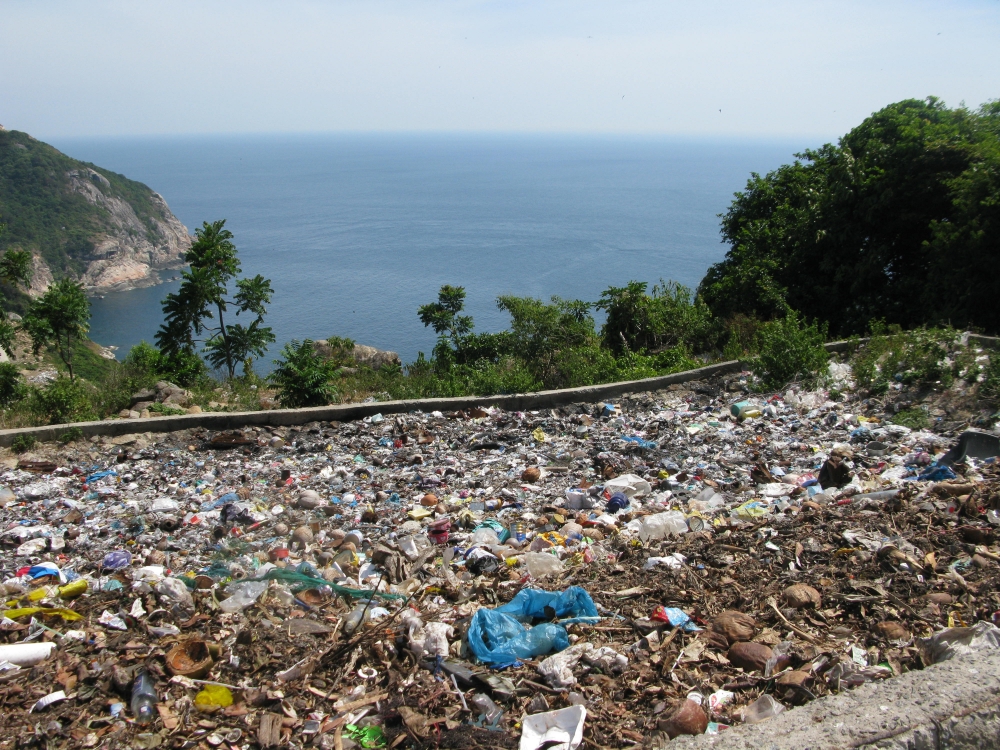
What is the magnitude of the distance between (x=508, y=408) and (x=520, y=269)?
51984mm

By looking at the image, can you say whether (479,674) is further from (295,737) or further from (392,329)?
(392,329)

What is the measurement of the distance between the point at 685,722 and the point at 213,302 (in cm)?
1967

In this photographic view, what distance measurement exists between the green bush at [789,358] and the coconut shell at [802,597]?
427 cm

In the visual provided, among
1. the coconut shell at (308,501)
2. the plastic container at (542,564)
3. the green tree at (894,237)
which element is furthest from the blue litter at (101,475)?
the green tree at (894,237)

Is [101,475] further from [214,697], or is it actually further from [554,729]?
[554,729]

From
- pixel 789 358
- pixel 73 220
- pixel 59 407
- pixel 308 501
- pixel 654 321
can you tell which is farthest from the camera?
pixel 73 220

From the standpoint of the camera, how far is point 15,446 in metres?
5.83

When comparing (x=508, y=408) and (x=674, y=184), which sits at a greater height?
(x=674, y=184)

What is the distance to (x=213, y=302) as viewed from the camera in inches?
774

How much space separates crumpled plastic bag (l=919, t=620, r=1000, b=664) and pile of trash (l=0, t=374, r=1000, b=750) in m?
0.01

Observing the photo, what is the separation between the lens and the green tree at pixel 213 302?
18.5 metres

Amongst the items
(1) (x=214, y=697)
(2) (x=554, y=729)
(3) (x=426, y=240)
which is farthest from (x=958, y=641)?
(3) (x=426, y=240)

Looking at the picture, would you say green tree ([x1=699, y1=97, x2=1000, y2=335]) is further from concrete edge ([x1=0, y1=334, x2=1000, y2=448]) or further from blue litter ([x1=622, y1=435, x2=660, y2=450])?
blue litter ([x1=622, y1=435, x2=660, y2=450])

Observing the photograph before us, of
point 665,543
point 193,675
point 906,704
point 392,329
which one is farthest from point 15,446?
point 392,329
